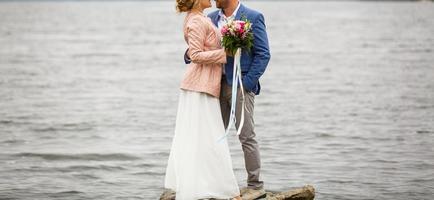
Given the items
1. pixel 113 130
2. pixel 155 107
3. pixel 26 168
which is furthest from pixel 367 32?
pixel 26 168

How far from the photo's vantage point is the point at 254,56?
9.30 m

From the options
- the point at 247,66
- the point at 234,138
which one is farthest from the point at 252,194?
the point at 234,138

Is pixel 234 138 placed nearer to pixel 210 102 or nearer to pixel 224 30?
pixel 210 102

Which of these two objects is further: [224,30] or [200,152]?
[200,152]

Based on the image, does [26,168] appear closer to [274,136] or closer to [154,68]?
[274,136]

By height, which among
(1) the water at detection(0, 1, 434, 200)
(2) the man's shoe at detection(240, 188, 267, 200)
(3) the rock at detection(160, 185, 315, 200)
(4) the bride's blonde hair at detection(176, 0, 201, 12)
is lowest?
(1) the water at detection(0, 1, 434, 200)

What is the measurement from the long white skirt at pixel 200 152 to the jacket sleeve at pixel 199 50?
1.28 ft

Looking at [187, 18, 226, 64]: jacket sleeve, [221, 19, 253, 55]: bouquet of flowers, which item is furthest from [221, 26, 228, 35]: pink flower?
[187, 18, 226, 64]: jacket sleeve

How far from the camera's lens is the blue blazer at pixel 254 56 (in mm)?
9188

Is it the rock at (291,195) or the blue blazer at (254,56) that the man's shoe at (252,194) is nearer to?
the rock at (291,195)

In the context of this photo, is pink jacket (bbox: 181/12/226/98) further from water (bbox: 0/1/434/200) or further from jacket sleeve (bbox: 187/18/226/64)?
water (bbox: 0/1/434/200)

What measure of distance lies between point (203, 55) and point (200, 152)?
39.7 inches

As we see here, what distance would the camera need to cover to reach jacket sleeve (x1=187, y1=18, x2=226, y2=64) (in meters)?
8.97

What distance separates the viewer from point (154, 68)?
113 ft
